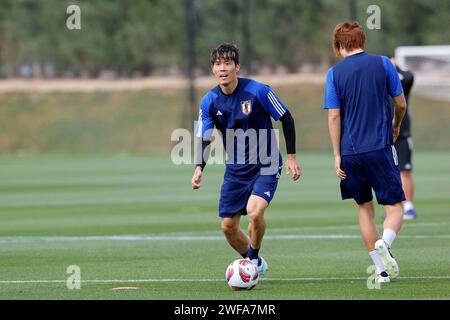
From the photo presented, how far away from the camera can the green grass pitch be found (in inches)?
416

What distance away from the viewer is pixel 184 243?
49.5 ft

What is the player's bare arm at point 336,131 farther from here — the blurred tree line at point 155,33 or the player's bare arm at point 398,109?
the blurred tree line at point 155,33

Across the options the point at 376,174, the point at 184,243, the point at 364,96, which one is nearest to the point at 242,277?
the point at 376,174

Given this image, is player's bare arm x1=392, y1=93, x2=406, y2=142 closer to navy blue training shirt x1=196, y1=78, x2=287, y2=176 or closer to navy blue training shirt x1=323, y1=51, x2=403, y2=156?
navy blue training shirt x1=323, y1=51, x2=403, y2=156

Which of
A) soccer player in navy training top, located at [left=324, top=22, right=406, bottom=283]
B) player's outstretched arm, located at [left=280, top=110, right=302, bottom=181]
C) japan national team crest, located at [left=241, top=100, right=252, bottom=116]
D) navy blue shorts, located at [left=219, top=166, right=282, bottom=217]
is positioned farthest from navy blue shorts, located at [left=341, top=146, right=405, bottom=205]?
japan national team crest, located at [left=241, top=100, right=252, bottom=116]

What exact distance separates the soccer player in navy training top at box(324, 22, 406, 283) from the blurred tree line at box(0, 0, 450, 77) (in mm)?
55720

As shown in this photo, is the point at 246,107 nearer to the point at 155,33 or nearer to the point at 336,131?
the point at 336,131

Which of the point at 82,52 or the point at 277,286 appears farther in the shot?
the point at 82,52

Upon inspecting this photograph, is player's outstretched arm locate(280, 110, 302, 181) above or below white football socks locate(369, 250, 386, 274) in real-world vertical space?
above

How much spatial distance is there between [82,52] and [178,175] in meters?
43.0

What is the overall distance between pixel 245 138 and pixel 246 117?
21 centimetres

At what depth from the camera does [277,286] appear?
10781 millimetres
